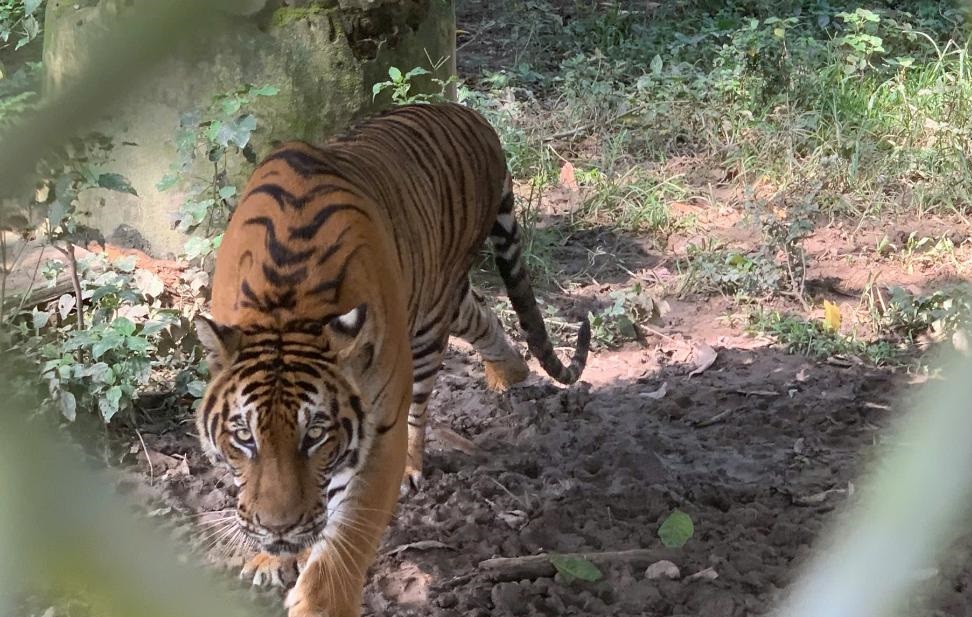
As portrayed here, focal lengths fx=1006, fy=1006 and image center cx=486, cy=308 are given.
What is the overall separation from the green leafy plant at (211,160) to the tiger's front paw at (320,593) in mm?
1885

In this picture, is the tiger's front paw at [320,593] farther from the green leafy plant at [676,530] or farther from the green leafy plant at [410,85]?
the green leafy plant at [410,85]

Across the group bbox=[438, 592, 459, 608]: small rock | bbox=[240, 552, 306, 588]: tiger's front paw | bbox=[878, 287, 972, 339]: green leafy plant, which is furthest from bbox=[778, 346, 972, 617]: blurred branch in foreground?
bbox=[878, 287, 972, 339]: green leafy plant

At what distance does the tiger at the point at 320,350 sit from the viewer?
2.39m

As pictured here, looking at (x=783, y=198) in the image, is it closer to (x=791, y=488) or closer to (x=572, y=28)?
(x=791, y=488)

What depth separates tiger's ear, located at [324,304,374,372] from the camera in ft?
8.16

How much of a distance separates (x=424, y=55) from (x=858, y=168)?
2.89 meters

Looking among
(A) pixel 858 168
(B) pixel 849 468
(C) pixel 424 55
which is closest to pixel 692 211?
(A) pixel 858 168

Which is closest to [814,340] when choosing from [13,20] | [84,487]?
[84,487]

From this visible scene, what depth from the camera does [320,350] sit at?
8.22 feet

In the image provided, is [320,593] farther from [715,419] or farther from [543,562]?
[715,419]

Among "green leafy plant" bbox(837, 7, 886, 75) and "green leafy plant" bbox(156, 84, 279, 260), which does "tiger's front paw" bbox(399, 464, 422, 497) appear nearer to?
"green leafy plant" bbox(156, 84, 279, 260)

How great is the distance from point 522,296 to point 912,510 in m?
3.79

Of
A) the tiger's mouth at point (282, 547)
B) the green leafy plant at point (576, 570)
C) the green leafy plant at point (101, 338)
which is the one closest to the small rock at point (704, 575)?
the green leafy plant at point (576, 570)

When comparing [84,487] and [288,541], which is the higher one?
[84,487]
